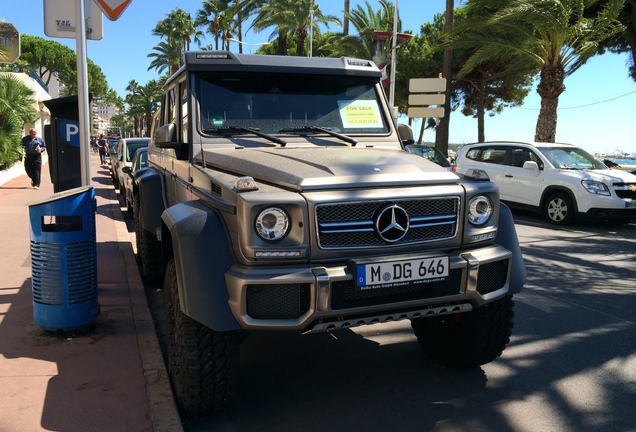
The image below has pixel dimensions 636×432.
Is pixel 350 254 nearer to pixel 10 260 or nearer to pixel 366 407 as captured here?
pixel 366 407

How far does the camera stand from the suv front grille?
2.93 m

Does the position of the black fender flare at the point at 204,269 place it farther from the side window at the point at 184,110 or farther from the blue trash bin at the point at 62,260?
the blue trash bin at the point at 62,260

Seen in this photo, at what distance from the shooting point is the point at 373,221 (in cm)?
302

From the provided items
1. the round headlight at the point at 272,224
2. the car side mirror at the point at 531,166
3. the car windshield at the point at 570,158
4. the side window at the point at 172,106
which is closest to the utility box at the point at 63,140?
the side window at the point at 172,106

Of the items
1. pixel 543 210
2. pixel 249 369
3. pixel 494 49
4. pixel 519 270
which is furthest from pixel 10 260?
pixel 494 49

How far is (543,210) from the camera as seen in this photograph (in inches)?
452

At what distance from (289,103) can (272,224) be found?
5.37 feet

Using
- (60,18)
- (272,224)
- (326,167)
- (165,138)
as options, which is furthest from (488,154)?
(272,224)

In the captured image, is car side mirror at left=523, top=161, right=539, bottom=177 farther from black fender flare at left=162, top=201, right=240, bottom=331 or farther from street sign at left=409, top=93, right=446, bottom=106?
black fender flare at left=162, top=201, right=240, bottom=331

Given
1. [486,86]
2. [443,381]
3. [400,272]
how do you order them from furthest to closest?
[486,86], [443,381], [400,272]

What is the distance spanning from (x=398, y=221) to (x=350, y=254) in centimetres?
34

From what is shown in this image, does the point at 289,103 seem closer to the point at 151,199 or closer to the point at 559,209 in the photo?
the point at 151,199

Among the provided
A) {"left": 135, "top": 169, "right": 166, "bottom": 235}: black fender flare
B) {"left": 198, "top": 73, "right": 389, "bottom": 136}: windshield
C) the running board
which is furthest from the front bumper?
{"left": 135, "top": 169, "right": 166, "bottom": 235}: black fender flare

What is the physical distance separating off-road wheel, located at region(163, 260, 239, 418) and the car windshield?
9.97m
